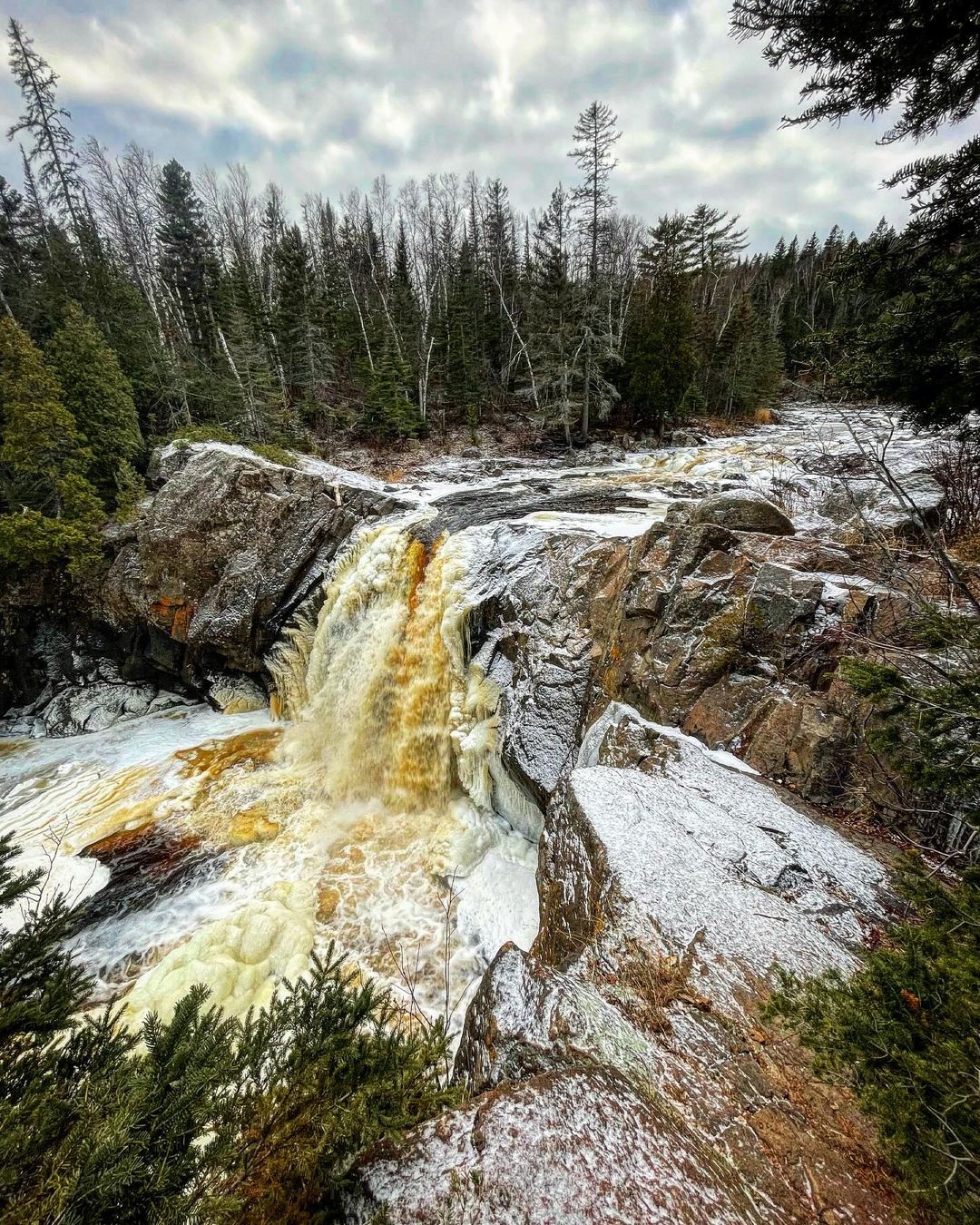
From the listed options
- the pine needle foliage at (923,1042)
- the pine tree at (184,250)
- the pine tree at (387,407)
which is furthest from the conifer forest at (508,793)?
the pine tree at (184,250)

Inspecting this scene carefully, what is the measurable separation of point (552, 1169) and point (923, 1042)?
1550 millimetres

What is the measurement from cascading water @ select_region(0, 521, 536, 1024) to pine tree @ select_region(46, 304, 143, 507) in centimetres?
834

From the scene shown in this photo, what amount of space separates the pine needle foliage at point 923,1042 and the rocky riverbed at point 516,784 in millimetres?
846

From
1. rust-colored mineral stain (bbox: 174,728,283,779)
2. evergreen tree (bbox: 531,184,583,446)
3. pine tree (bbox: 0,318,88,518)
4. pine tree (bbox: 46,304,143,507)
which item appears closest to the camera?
rust-colored mineral stain (bbox: 174,728,283,779)

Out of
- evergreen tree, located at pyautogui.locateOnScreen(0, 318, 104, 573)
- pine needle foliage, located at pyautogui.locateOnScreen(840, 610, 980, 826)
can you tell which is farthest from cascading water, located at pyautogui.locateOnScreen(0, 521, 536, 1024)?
evergreen tree, located at pyautogui.locateOnScreen(0, 318, 104, 573)

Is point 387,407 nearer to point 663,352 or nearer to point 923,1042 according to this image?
point 663,352

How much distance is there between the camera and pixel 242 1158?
5.53ft

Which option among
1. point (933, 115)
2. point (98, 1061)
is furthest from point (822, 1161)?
point (933, 115)

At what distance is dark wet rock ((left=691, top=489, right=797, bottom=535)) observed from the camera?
738 cm

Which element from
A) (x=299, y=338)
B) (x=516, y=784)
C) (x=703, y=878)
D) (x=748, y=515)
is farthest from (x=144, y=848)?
(x=299, y=338)

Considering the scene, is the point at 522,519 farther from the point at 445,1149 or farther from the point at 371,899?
the point at 445,1149

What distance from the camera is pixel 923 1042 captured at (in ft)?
5.26

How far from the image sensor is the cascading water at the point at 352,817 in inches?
219

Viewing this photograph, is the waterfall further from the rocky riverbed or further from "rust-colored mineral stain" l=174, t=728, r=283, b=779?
"rust-colored mineral stain" l=174, t=728, r=283, b=779
